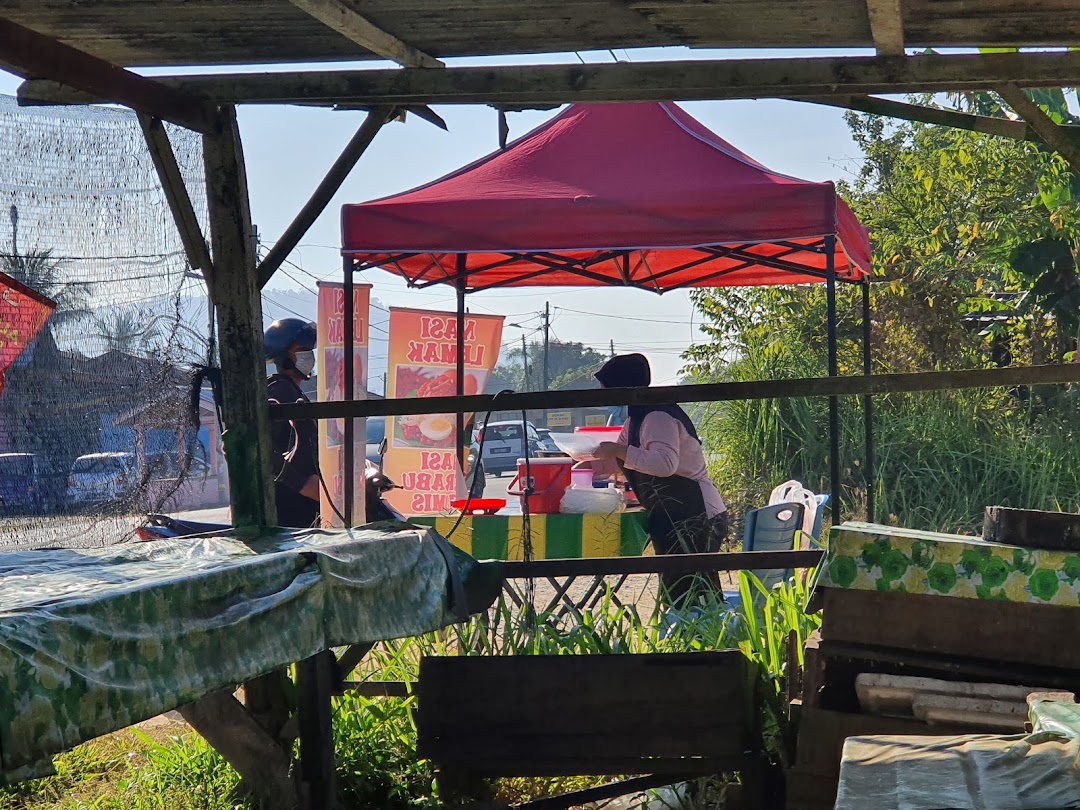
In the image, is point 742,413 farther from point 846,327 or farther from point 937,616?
point 937,616

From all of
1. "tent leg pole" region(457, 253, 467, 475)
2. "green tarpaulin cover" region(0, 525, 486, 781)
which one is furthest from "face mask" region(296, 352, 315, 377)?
"green tarpaulin cover" region(0, 525, 486, 781)

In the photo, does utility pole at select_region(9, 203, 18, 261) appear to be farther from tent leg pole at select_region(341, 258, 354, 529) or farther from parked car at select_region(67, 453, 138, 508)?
tent leg pole at select_region(341, 258, 354, 529)

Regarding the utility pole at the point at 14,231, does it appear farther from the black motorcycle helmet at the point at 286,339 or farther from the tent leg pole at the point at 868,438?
the tent leg pole at the point at 868,438

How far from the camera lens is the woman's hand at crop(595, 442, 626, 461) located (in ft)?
19.6

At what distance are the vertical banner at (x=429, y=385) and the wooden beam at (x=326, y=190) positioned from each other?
3.11 m

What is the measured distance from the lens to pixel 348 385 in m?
5.93

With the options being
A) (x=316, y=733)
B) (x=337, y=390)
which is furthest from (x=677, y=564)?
(x=337, y=390)

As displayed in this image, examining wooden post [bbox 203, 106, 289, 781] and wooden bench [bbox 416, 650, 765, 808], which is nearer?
wooden bench [bbox 416, 650, 765, 808]

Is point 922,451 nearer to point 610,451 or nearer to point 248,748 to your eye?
point 610,451

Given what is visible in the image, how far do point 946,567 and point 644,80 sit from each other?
1753 millimetres

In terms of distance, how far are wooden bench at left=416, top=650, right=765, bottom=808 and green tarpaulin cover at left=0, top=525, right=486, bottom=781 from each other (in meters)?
0.35

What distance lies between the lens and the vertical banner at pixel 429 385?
7.93m

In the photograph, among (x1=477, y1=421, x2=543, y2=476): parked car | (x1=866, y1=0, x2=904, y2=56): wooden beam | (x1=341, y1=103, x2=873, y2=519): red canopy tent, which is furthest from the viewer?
(x1=477, y1=421, x2=543, y2=476): parked car

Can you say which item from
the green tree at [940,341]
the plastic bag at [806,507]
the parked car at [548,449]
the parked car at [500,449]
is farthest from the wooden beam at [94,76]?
the parked car at [500,449]
